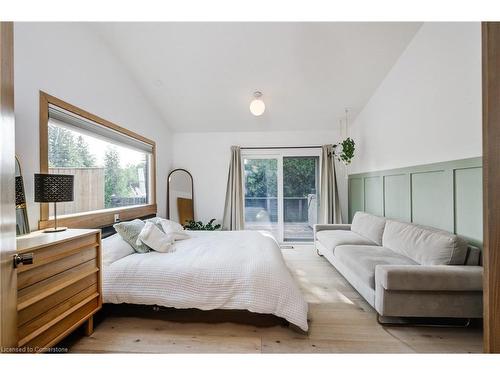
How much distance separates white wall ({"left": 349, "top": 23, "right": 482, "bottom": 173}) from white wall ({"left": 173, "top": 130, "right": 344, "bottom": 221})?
2.33 meters

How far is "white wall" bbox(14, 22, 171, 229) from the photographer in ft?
5.63

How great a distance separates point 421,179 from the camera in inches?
98.3

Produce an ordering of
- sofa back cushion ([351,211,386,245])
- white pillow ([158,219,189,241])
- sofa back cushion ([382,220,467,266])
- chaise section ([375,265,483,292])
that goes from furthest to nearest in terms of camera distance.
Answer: sofa back cushion ([351,211,386,245])
white pillow ([158,219,189,241])
sofa back cushion ([382,220,467,266])
chaise section ([375,265,483,292])

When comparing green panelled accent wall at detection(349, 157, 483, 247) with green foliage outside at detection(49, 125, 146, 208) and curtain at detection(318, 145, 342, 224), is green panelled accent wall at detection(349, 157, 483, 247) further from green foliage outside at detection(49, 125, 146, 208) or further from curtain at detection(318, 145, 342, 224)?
green foliage outside at detection(49, 125, 146, 208)

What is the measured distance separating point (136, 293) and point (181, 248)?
60 centimetres

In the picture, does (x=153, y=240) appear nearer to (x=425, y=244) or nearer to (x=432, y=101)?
(x=425, y=244)

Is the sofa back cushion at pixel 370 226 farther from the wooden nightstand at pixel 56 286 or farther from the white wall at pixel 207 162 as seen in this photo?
the wooden nightstand at pixel 56 286

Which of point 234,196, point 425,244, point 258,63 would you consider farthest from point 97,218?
point 425,244

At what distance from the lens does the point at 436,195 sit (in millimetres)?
2287

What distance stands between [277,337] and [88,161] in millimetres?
2548

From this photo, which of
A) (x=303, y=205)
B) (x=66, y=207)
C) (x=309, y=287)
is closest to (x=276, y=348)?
(x=309, y=287)

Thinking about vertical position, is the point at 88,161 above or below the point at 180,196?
above

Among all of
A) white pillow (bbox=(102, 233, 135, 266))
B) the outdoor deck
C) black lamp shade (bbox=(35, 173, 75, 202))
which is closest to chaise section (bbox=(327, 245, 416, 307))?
the outdoor deck

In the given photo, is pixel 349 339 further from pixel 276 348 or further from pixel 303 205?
pixel 303 205
